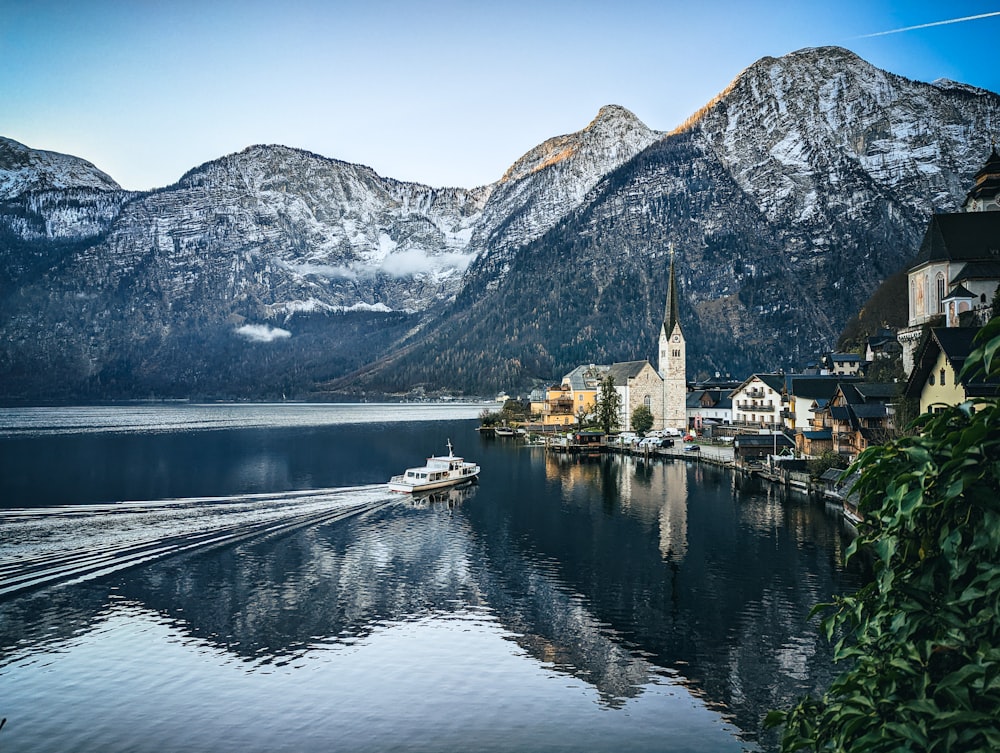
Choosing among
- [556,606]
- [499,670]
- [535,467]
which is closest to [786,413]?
[535,467]

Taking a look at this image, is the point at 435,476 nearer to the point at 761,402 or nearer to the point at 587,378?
the point at 761,402

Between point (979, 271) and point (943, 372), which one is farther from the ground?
point (979, 271)

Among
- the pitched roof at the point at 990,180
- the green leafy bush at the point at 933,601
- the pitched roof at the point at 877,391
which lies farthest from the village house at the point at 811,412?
the green leafy bush at the point at 933,601

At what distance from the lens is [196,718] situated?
24141mm

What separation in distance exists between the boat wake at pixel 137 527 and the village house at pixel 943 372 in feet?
135

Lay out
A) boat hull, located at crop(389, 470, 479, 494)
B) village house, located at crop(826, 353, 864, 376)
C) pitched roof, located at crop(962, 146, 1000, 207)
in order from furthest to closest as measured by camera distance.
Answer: village house, located at crop(826, 353, 864, 376) < pitched roof, located at crop(962, 146, 1000, 207) < boat hull, located at crop(389, 470, 479, 494)

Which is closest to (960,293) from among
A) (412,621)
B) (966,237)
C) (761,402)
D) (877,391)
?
(966,237)

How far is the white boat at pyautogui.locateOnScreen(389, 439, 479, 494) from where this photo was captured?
233 feet

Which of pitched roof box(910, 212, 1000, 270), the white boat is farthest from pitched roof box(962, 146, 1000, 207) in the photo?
the white boat

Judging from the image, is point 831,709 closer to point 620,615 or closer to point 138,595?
point 620,615

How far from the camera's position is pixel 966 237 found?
73188 millimetres

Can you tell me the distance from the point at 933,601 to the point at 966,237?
79256 millimetres

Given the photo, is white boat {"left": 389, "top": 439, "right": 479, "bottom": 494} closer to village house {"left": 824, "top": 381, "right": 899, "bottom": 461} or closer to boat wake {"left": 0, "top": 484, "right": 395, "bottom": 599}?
boat wake {"left": 0, "top": 484, "right": 395, "bottom": 599}

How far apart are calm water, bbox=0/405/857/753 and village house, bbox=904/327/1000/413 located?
10.5m
